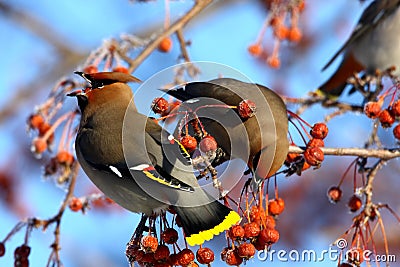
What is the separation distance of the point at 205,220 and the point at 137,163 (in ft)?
0.95

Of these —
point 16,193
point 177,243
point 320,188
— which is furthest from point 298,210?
point 177,243

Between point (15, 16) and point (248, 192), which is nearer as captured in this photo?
point (248, 192)

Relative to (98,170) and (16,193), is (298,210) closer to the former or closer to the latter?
(16,193)

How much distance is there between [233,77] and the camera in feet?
8.18

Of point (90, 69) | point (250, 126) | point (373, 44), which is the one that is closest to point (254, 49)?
point (373, 44)

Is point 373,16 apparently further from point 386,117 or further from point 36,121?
point 36,121

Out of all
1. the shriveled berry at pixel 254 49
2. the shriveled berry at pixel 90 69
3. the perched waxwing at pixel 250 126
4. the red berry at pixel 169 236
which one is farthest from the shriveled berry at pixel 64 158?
the shriveled berry at pixel 254 49

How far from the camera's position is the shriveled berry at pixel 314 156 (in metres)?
2.31

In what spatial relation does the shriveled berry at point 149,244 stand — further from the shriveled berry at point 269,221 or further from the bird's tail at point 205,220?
the shriveled berry at point 269,221

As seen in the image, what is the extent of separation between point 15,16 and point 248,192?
4.30 m

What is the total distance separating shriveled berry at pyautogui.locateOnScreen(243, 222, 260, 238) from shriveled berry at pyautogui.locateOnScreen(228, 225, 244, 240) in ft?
0.05

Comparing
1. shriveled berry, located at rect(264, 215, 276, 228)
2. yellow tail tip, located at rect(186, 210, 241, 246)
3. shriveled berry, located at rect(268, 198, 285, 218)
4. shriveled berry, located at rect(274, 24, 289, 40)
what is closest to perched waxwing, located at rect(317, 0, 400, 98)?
shriveled berry, located at rect(274, 24, 289, 40)

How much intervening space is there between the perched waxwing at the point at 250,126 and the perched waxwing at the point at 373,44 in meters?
2.15

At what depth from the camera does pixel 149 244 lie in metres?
2.25
